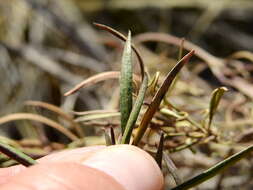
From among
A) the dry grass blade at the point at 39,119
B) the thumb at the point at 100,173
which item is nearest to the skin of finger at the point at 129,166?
the thumb at the point at 100,173

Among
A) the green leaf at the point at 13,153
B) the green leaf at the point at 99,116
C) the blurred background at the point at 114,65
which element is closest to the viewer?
the green leaf at the point at 13,153

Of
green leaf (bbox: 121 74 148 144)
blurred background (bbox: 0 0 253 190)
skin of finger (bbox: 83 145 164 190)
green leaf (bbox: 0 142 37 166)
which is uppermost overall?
green leaf (bbox: 121 74 148 144)

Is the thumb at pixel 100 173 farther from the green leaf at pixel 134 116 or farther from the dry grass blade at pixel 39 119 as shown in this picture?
the dry grass blade at pixel 39 119

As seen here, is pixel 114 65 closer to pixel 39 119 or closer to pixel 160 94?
pixel 39 119

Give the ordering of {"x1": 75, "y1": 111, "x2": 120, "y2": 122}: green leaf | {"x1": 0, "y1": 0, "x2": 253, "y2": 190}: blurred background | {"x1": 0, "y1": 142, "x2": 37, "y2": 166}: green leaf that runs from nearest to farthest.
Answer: {"x1": 0, "y1": 142, "x2": 37, "y2": 166}: green leaf → {"x1": 75, "y1": 111, "x2": 120, "y2": 122}: green leaf → {"x1": 0, "y1": 0, "x2": 253, "y2": 190}: blurred background

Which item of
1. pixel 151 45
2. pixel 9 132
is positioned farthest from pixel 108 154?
pixel 151 45

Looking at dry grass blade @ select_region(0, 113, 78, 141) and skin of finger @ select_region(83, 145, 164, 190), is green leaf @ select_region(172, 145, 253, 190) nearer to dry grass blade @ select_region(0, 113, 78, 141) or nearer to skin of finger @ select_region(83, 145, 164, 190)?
skin of finger @ select_region(83, 145, 164, 190)

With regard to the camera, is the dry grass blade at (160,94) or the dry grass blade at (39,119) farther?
the dry grass blade at (39,119)

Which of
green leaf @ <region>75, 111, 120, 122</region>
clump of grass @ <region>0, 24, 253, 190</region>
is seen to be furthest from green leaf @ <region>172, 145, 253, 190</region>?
green leaf @ <region>75, 111, 120, 122</region>
